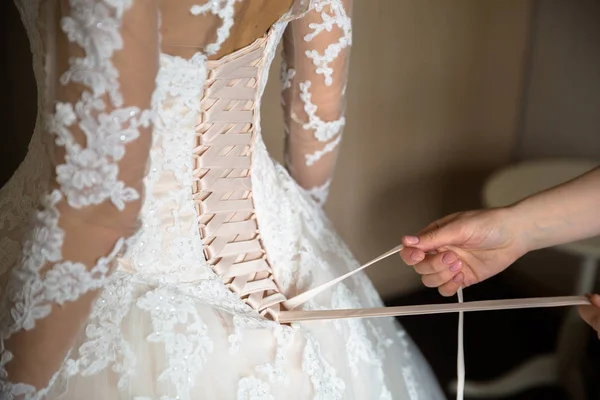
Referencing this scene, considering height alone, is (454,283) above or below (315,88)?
below

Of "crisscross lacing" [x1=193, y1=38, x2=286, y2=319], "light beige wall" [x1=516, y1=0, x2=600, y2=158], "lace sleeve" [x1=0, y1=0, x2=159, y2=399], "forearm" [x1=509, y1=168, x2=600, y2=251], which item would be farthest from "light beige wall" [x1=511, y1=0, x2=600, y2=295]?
"lace sleeve" [x1=0, y1=0, x2=159, y2=399]

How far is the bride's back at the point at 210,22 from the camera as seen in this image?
57 centimetres

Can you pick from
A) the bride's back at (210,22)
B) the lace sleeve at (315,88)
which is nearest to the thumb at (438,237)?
the lace sleeve at (315,88)

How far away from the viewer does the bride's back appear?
0.57 meters

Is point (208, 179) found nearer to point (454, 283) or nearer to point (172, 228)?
point (172, 228)

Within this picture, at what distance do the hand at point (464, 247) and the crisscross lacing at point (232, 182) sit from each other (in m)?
0.19

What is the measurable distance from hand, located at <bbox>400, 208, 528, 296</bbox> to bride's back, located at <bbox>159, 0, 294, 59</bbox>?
31cm

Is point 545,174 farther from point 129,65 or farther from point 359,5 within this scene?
point 129,65

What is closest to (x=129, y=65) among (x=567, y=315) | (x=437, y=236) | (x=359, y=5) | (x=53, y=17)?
(x=53, y=17)

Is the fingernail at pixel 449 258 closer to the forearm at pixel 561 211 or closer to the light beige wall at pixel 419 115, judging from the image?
the forearm at pixel 561 211

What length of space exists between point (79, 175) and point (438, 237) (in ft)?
1.54

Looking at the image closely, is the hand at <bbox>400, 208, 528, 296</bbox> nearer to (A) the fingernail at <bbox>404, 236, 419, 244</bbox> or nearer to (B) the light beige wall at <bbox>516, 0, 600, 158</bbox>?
(A) the fingernail at <bbox>404, 236, 419, 244</bbox>

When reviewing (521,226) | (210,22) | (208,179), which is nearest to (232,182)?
(208,179)

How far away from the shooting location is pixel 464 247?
854 mm
